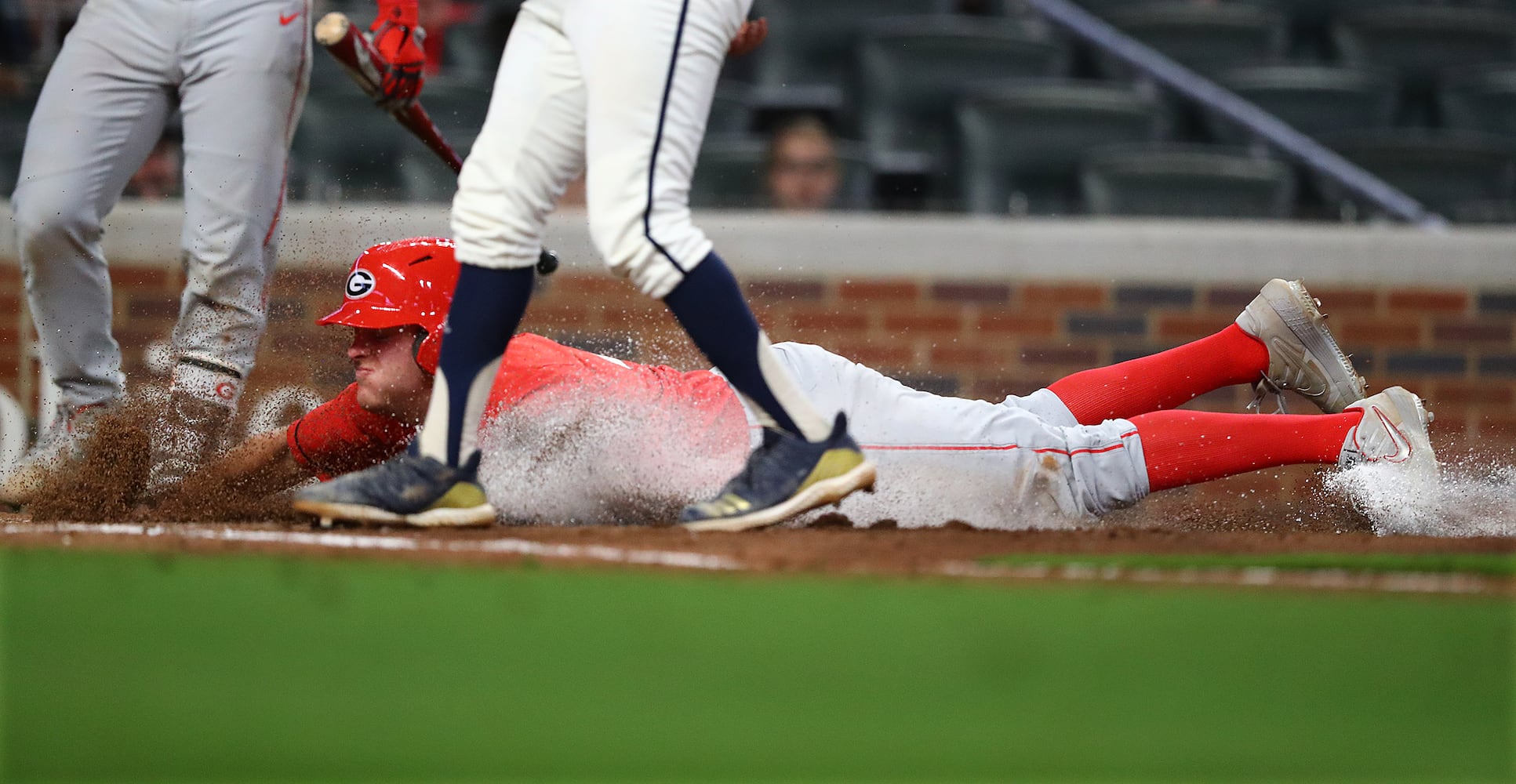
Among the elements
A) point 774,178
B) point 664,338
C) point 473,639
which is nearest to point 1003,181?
point 774,178

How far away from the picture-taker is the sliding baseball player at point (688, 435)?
9.73 feet

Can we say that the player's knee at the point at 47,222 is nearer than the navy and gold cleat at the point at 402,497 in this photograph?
No

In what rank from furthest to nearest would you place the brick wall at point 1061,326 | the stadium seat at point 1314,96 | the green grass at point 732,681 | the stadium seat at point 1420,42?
the stadium seat at point 1420,42, the stadium seat at point 1314,96, the brick wall at point 1061,326, the green grass at point 732,681

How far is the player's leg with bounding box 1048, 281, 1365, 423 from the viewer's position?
11.1ft

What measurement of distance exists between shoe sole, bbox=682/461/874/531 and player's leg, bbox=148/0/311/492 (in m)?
1.38

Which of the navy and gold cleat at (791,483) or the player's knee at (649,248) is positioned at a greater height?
the player's knee at (649,248)

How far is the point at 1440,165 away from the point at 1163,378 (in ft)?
10.6

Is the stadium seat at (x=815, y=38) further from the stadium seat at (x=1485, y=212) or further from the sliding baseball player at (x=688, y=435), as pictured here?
the sliding baseball player at (x=688, y=435)

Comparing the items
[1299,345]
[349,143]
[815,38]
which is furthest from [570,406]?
[815,38]

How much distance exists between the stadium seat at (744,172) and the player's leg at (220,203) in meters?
2.28

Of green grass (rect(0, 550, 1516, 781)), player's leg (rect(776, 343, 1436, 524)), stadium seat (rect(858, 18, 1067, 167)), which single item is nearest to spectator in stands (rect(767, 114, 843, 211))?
stadium seat (rect(858, 18, 1067, 167))

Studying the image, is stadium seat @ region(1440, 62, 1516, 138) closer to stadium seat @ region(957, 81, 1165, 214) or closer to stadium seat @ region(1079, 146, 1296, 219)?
stadium seat @ region(1079, 146, 1296, 219)

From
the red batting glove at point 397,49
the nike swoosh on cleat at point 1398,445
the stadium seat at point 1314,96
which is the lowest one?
the nike swoosh on cleat at point 1398,445

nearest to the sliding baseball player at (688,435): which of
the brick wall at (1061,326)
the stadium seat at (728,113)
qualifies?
the brick wall at (1061,326)
